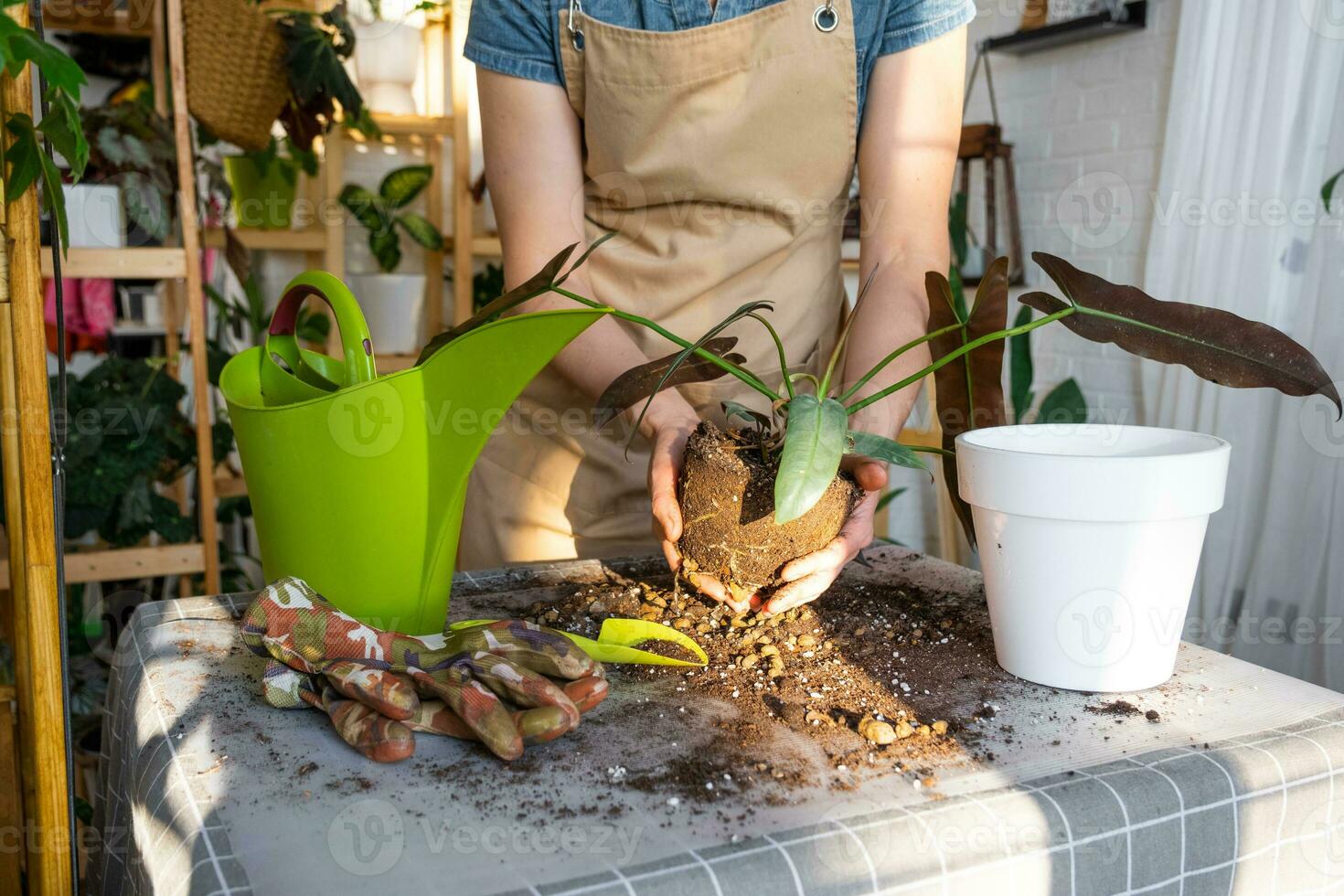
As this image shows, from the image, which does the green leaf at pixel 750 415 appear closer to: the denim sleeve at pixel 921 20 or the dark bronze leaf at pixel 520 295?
the dark bronze leaf at pixel 520 295

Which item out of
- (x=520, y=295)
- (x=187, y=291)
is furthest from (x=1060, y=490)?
(x=187, y=291)

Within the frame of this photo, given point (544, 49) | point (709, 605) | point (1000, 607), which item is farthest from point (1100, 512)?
point (544, 49)

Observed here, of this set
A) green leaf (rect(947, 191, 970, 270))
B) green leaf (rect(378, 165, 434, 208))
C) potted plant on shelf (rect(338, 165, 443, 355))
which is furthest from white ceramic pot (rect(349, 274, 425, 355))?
green leaf (rect(947, 191, 970, 270))

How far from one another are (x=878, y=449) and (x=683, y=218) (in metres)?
0.52

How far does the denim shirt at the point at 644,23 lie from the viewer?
1.10 metres

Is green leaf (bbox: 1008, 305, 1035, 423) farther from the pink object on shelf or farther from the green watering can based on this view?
the pink object on shelf

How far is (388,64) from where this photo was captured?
253cm

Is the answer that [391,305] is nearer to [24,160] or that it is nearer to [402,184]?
[402,184]

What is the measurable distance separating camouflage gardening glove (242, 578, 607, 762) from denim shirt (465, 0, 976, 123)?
0.67m

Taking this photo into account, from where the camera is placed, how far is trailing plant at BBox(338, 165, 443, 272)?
8.79ft

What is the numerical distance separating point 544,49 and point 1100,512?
784 mm

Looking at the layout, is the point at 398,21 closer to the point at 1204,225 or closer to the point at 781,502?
the point at 1204,225

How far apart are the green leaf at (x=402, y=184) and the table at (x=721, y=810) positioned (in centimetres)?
218

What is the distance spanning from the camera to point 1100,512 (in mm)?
653
